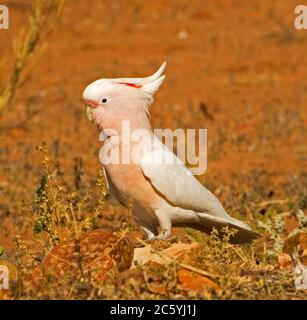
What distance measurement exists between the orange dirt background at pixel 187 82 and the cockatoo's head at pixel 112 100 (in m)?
2.89

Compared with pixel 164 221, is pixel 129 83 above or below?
above

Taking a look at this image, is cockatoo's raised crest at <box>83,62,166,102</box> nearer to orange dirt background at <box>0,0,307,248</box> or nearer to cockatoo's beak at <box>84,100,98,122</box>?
cockatoo's beak at <box>84,100,98,122</box>

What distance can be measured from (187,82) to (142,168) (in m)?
8.45

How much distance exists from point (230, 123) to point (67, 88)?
2.77 metres

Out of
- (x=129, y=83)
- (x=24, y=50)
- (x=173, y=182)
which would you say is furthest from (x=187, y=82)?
(x=24, y=50)

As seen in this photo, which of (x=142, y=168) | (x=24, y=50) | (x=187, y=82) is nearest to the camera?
(x=24, y=50)

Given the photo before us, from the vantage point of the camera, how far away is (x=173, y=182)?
5.86m

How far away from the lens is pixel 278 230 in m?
6.85

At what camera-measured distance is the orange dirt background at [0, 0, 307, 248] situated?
10.4m

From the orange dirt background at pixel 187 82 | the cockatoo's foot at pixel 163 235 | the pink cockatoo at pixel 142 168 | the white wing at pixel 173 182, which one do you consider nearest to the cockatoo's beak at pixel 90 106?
the pink cockatoo at pixel 142 168

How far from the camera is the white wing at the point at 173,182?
578 cm

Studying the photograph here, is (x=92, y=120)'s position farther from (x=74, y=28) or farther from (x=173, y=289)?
(x=74, y=28)

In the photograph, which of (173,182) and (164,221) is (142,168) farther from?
(164,221)

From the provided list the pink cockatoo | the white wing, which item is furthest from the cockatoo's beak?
the white wing
